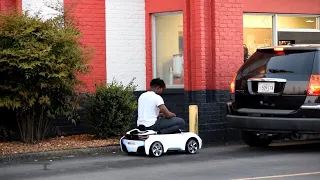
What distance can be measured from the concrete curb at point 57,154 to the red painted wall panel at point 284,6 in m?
4.61

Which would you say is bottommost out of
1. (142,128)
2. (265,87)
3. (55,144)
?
(55,144)

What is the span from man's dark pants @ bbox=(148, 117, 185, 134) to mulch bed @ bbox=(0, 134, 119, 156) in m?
1.44

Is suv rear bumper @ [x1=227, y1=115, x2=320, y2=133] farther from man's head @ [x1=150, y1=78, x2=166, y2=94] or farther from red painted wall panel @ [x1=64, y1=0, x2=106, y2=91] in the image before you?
red painted wall panel @ [x1=64, y1=0, x2=106, y2=91]

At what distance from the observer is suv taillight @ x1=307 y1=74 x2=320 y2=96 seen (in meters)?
11.2

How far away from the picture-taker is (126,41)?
15.1 metres

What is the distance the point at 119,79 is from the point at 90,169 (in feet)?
15.9

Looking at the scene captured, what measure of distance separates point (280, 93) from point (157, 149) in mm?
2364

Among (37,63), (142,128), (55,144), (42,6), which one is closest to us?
(37,63)

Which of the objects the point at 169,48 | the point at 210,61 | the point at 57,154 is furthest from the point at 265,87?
the point at 169,48

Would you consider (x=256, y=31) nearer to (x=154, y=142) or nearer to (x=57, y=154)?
(x=154, y=142)

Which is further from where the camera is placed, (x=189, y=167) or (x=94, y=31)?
(x=94, y=31)

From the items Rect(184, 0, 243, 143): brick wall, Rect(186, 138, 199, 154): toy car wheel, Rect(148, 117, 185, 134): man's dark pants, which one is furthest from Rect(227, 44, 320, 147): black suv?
Rect(184, 0, 243, 143): brick wall

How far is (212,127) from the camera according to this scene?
46.5 feet

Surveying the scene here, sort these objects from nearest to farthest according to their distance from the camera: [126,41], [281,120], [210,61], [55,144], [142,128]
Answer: [281,120] → [142,128] → [55,144] → [210,61] → [126,41]
